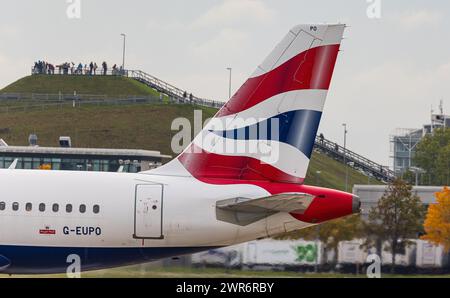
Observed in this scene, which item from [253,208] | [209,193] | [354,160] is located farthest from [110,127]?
[253,208]

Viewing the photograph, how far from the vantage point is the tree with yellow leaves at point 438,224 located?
4147 centimetres

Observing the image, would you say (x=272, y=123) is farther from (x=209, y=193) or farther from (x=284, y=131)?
(x=209, y=193)

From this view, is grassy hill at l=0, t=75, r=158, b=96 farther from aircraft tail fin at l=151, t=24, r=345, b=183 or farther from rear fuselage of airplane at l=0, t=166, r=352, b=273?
rear fuselage of airplane at l=0, t=166, r=352, b=273

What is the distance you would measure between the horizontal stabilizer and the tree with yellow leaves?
8523 mm

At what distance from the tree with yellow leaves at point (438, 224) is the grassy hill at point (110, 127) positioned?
70.7m

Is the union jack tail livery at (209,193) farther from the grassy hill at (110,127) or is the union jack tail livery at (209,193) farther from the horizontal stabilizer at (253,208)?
the grassy hill at (110,127)

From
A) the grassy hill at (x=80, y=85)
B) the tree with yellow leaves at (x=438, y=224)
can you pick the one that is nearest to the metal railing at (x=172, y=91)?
the grassy hill at (x=80, y=85)

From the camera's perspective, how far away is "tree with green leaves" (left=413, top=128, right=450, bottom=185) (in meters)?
142

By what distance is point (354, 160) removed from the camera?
136 m
